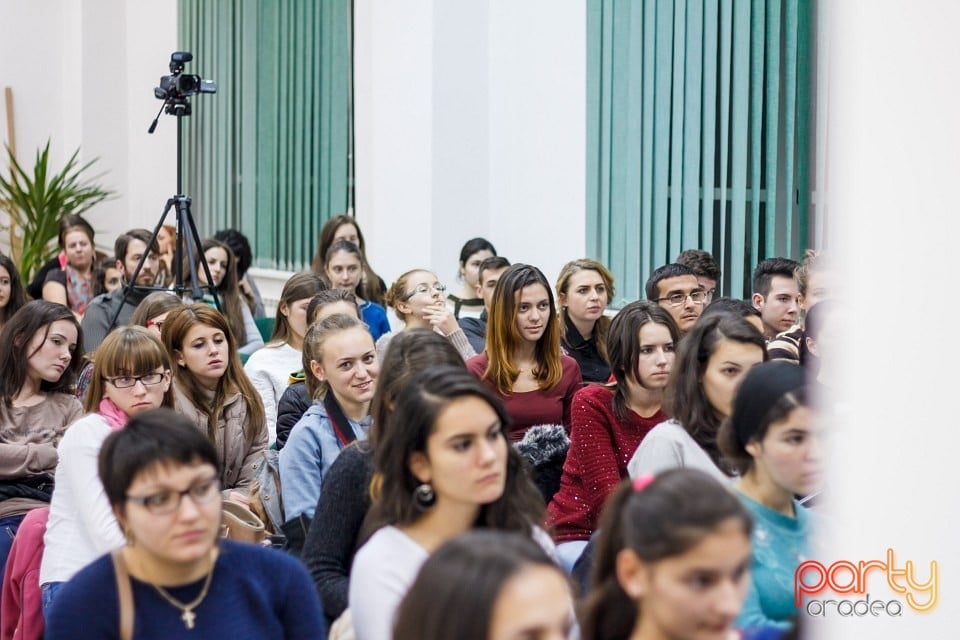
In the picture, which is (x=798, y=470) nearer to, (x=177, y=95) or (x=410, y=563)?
(x=410, y=563)

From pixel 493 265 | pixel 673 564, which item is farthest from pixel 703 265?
pixel 673 564

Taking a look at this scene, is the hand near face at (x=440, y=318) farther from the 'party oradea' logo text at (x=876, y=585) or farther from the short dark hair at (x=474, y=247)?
the 'party oradea' logo text at (x=876, y=585)

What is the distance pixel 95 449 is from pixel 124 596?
0.90 meters

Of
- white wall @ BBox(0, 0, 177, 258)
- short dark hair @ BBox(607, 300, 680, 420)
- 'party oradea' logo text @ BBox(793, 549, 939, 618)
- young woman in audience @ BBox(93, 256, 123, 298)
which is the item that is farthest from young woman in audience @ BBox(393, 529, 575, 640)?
white wall @ BBox(0, 0, 177, 258)

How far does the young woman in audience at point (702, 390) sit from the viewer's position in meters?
2.44

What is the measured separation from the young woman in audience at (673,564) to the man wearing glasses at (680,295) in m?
2.63

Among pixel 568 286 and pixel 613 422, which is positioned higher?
pixel 568 286

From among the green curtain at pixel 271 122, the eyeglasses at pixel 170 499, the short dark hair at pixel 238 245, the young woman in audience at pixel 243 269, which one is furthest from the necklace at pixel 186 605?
the green curtain at pixel 271 122

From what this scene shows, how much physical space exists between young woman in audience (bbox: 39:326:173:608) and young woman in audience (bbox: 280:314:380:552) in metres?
0.37

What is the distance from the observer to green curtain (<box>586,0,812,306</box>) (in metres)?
4.84

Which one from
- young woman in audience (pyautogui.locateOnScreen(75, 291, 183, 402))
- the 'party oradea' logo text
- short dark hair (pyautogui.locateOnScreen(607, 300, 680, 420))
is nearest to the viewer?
the 'party oradea' logo text

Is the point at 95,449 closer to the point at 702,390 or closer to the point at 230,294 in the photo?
the point at 702,390

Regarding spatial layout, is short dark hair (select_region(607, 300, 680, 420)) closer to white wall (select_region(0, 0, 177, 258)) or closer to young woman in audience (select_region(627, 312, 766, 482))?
young woman in audience (select_region(627, 312, 766, 482))

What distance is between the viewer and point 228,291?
18.6ft
